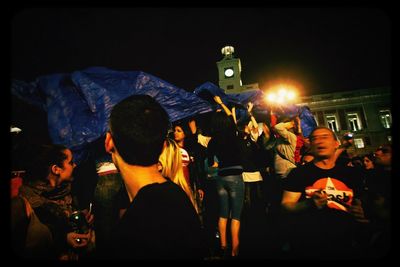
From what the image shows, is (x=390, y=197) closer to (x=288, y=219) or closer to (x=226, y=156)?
(x=288, y=219)

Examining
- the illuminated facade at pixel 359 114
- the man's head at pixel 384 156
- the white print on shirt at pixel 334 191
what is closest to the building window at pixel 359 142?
the illuminated facade at pixel 359 114

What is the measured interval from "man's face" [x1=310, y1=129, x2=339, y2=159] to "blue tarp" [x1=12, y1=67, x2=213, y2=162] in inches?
90.1

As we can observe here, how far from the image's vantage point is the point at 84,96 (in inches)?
164

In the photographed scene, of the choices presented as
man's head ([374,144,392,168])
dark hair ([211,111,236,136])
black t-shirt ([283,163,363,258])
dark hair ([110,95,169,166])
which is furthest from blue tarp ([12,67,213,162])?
man's head ([374,144,392,168])

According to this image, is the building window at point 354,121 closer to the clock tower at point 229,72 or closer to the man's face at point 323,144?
the clock tower at point 229,72

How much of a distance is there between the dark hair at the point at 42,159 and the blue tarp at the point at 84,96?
258 millimetres

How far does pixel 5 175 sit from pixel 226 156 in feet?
10.5

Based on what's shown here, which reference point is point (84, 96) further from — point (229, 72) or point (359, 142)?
point (229, 72)

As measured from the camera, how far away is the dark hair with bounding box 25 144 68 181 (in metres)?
3.40

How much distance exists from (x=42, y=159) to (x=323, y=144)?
13.1ft

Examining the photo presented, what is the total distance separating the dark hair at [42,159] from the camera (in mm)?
3398

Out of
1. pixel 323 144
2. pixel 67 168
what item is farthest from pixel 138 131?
pixel 323 144

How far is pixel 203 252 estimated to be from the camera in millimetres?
2762

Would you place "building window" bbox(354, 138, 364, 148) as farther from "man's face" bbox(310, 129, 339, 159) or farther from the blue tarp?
the blue tarp
